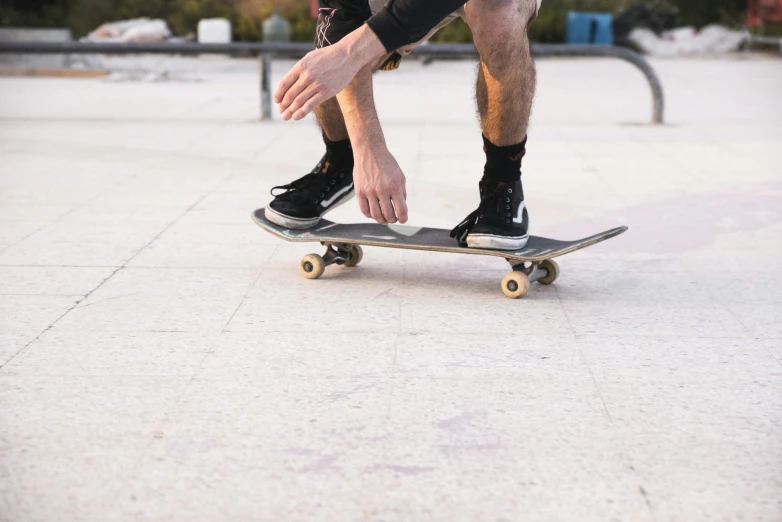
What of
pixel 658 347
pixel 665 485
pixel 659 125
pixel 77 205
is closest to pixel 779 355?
pixel 658 347

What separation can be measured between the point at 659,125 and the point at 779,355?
15.6ft

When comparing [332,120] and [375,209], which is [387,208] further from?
[332,120]

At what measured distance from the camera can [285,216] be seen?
110 inches

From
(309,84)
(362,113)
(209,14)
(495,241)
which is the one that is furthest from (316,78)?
(209,14)

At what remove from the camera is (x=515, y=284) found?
2.53 metres

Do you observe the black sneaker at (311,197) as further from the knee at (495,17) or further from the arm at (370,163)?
the knee at (495,17)

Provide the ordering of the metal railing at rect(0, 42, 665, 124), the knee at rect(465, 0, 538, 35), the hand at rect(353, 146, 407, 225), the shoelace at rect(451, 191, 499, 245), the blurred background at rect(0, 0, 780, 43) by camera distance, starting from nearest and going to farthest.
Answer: the hand at rect(353, 146, 407, 225), the knee at rect(465, 0, 538, 35), the shoelace at rect(451, 191, 499, 245), the metal railing at rect(0, 42, 665, 124), the blurred background at rect(0, 0, 780, 43)

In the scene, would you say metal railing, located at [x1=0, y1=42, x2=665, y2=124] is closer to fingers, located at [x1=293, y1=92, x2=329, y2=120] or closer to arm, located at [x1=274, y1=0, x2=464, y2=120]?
arm, located at [x1=274, y1=0, x2=464, y2=120]

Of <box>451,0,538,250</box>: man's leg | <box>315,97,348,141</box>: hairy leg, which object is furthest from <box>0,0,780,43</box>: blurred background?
<box>451,0,538,250</box>: man's leg

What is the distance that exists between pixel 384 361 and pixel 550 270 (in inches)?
32.8

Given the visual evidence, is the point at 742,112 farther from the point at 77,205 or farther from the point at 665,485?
the point at 665,485

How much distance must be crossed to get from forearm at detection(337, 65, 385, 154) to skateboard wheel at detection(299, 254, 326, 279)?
0.41 meters

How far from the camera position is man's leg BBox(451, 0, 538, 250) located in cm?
251

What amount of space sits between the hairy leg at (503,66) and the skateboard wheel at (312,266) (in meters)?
0.58
